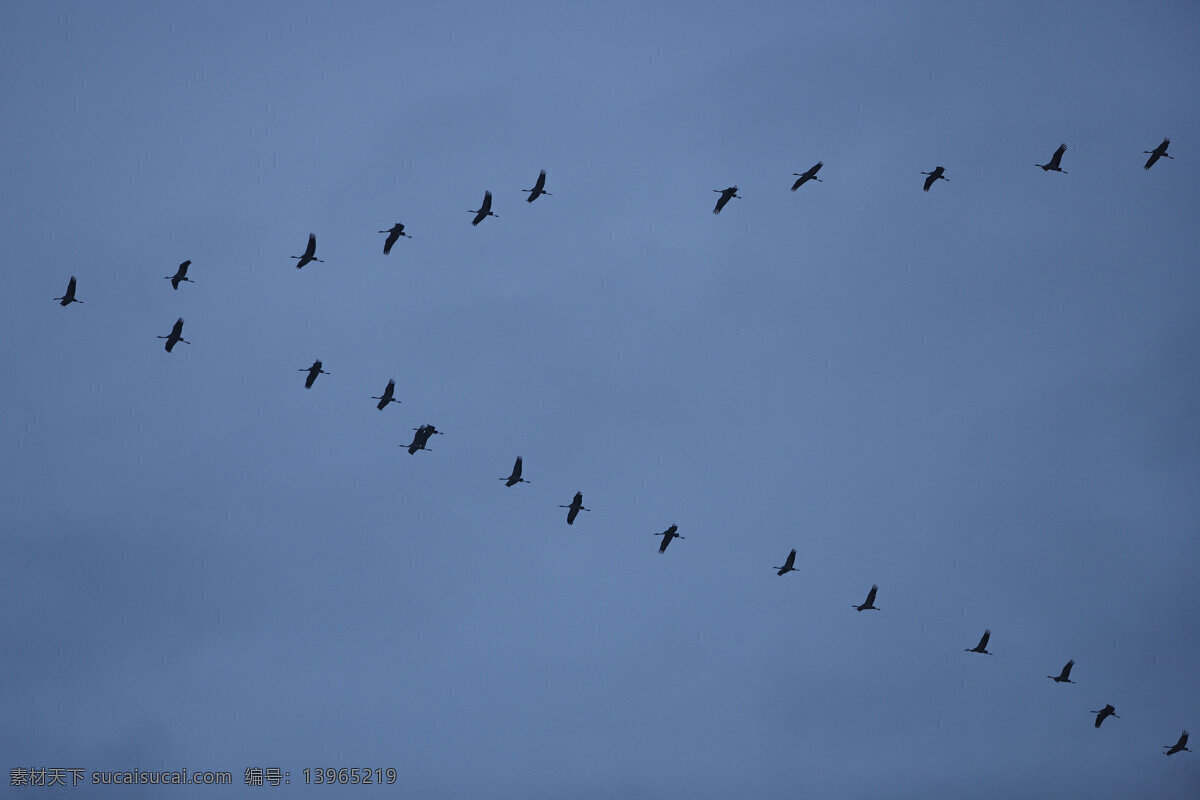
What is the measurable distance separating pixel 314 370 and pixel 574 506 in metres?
18.9

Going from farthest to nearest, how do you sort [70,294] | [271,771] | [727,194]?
1. [271,771]
2. [70,294]
3. [727,194]

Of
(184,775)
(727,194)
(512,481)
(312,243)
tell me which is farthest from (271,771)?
(727,194)

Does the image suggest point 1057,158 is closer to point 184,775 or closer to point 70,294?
point 70,294

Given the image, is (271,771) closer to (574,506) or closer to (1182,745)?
(574,506)

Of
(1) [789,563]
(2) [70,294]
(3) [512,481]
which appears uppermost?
(2) [70,294]

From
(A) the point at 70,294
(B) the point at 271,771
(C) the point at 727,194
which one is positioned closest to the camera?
(C) the point at 727,194

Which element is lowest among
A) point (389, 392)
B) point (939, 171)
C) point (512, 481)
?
point (512, 481)

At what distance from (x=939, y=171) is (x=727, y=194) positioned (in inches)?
615

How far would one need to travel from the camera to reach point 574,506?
3482 inches

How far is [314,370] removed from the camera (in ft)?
279

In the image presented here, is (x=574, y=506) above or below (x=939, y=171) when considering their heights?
below

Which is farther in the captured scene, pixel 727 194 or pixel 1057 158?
pixel 1057 158

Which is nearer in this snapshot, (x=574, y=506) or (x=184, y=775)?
(x=574, y=506)

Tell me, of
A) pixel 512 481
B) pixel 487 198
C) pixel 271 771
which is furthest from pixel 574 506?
pixel 271 771
